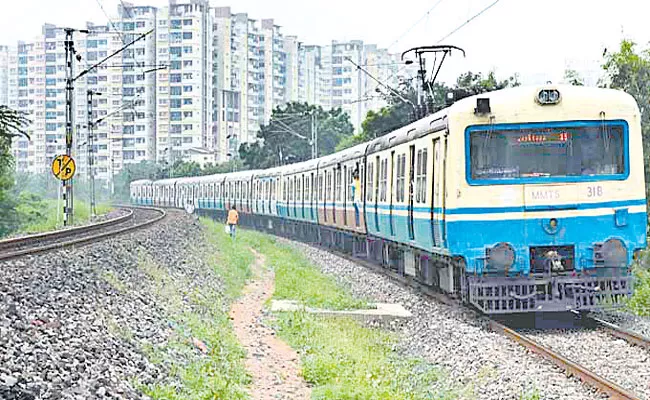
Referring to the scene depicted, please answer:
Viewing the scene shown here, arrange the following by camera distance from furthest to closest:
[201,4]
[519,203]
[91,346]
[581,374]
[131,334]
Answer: [201,4] < [519,203] < [131,334] < [581,374] < [91,346]

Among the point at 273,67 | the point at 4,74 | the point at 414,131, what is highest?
the point at 4,74

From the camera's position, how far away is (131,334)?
9.98 meters

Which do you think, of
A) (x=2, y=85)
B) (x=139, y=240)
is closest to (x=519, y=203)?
(x=139, y=240)

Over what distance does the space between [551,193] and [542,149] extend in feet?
1.84

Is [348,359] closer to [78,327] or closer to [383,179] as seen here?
[78,327]

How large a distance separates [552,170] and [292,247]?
21578 mm

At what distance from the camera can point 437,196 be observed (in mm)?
13586

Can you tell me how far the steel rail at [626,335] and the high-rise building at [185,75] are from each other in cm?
8745

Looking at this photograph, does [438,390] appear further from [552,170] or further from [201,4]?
[201,4]

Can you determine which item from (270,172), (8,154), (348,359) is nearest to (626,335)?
(348,359)

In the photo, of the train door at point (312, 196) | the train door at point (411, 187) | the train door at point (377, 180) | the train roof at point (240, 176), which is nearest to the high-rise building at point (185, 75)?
the train roof at point (240, 176)

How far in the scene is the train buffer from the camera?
1424cm

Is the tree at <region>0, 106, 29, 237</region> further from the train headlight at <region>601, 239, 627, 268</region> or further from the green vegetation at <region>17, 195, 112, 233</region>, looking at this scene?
the train headlight at <region>601, 239, 627, 268</region>

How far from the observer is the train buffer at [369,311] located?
561 inches
